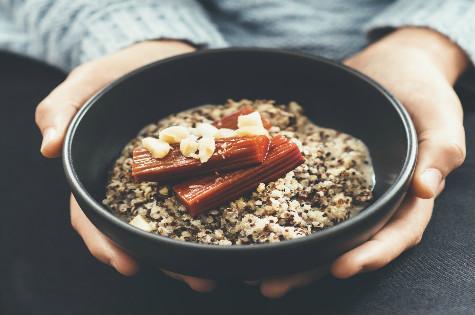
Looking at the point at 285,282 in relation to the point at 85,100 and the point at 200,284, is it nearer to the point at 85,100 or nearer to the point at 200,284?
the point at 200,284

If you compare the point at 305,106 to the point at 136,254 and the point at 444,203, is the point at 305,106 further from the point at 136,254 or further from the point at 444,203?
the point at 136,254

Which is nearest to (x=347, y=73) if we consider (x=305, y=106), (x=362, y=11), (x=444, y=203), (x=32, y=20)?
(x=305, y=106)

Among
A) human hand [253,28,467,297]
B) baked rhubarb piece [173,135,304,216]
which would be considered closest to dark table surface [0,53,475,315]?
human hand [253,28,467,297]

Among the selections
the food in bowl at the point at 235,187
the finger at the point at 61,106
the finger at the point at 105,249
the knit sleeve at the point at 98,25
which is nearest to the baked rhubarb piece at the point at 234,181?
the food in bowl at the point at 235,187

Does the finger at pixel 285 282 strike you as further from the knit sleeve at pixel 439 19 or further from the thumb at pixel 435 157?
the knit sleeve at pixel 439 19

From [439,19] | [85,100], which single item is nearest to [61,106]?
[85,100]

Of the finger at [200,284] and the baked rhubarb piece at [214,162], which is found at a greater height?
the baked rhubarb piece at [214,162]
